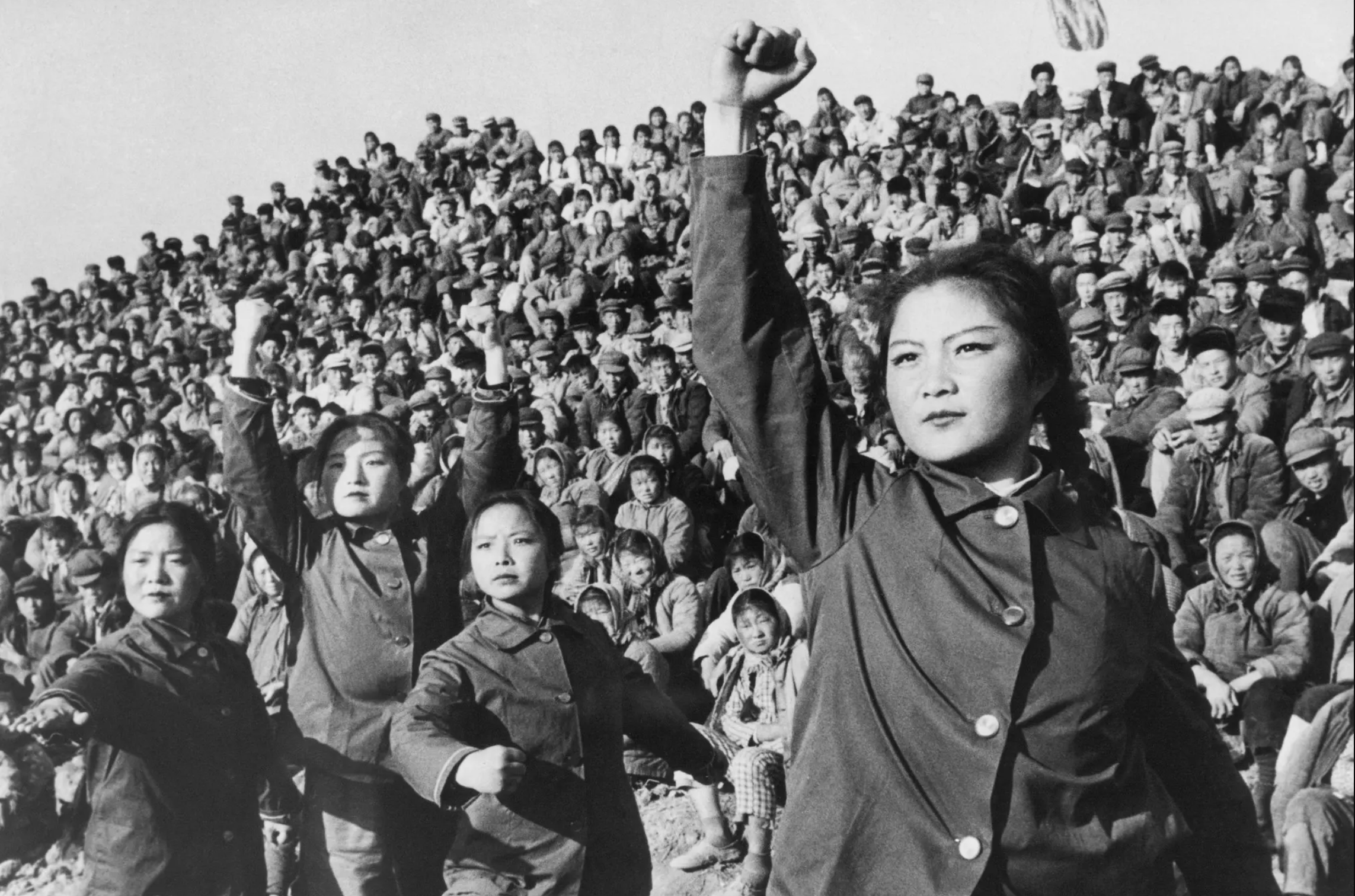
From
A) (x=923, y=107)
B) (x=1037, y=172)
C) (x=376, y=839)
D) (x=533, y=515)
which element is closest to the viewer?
(x=533, y=515)

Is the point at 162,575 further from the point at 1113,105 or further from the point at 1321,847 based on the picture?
the point at 1113,105

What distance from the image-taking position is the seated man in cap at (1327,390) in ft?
18.9

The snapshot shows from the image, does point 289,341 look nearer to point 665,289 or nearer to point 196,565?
point 665,289

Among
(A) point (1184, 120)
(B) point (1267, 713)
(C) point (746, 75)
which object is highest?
(A) point (1184, 120)

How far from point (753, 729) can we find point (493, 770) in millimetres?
2419

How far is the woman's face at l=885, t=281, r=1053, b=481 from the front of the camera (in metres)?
1.78

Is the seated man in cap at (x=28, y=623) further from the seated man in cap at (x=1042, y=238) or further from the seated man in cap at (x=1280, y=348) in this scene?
the seated man in cap at (x=1042, y=238)

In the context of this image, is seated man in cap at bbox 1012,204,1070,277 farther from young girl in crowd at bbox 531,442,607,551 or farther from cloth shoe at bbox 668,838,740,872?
cloth shoe at bbox 668,838,740,872

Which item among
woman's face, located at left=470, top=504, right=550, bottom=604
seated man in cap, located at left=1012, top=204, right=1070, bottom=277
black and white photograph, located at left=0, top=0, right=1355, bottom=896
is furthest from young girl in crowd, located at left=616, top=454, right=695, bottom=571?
woman's face, located at left=470, top=504, right=550, bottom=604

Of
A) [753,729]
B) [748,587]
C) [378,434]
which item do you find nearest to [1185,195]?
[748,587]

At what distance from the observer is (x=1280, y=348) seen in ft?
21.2

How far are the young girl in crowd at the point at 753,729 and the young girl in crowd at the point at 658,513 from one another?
1.37 metres

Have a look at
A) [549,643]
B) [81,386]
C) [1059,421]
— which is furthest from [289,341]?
[1059,421]

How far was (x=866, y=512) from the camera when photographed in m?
1.76
